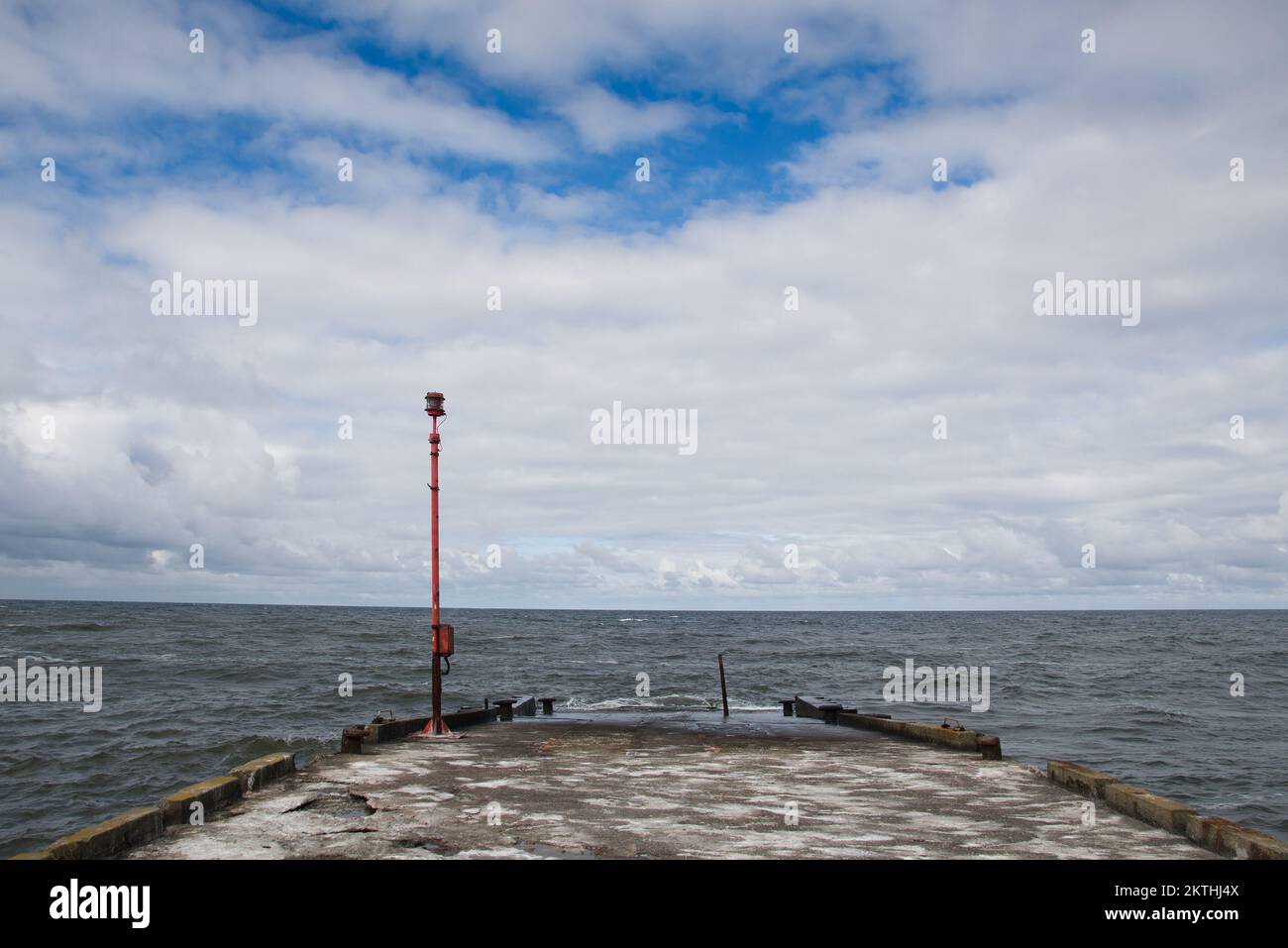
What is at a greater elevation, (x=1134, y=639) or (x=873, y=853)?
(x=873, y=853)

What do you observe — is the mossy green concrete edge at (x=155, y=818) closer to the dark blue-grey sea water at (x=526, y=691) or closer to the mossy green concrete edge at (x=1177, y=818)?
the dark blue-grey sea water at (x=526, y=691)

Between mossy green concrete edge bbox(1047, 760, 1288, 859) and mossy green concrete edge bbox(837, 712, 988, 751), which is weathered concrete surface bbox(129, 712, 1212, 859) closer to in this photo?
mossy green concrete edge bbox(1047, 760, 1288, 859)

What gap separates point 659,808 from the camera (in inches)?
345

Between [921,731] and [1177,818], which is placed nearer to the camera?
[1177,818]

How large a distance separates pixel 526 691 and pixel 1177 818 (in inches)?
1121

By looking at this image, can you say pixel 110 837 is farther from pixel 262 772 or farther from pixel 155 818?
pixel 262 772

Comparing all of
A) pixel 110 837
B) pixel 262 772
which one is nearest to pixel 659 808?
pixel 262 772

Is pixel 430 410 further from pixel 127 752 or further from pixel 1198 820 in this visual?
pixel 127 752

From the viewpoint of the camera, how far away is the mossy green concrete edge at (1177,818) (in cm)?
672

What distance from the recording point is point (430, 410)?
13.5 meters

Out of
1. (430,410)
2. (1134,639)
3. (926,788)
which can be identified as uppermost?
(430,410)

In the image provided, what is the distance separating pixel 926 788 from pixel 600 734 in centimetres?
656
